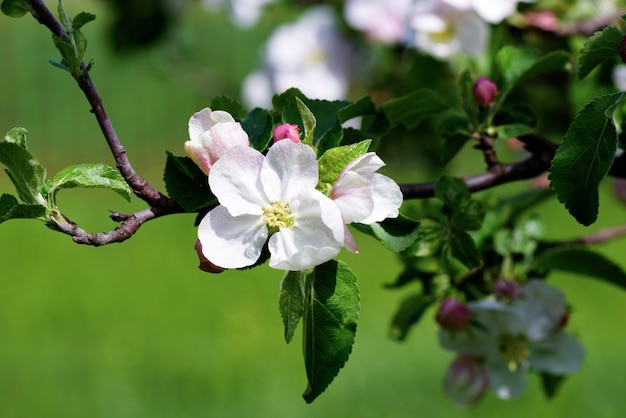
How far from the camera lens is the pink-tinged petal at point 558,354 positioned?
109 centimetres

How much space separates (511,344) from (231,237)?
0.53 meters

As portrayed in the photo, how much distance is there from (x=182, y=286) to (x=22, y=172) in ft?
→ 9.90

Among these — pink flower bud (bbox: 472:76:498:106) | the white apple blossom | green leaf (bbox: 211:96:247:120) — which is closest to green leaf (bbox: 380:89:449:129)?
pink flower bud (bbox: 472:76:498:106)

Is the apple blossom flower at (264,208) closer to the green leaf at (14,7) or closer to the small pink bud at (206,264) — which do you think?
the small pink bud at (206,264)

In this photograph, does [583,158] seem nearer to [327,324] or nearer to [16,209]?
[327,324]

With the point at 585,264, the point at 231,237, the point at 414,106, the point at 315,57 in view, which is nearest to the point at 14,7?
the point at 231,237

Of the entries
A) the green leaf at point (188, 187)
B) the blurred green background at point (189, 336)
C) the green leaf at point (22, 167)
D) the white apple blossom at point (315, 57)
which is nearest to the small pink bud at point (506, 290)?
the blurred green background at point (189, 336)

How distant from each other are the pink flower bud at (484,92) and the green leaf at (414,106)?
0.10ft

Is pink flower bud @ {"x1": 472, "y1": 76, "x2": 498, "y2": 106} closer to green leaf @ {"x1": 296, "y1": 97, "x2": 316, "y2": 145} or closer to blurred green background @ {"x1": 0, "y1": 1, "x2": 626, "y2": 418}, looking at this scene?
green leaf @ {"x1": 296, "y1": 97, "x2": 316, "y2": 145}

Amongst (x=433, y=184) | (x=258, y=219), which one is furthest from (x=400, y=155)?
(x=258, y=219)

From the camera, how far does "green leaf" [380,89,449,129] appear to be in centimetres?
84

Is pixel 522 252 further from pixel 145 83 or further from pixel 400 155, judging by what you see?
pixel 145 83

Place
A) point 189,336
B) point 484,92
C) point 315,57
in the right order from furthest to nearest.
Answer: point 189,336, point 315,57, point 484,92

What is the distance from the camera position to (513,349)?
107 centimetres
